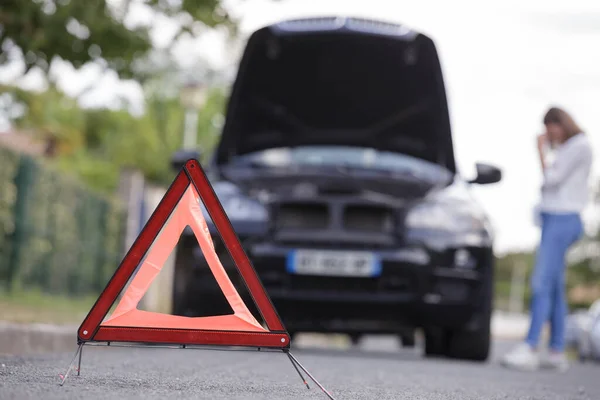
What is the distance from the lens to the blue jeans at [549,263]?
7.88 m

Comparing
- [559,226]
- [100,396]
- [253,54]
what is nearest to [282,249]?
[253,54]

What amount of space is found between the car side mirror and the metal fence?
19.9ft

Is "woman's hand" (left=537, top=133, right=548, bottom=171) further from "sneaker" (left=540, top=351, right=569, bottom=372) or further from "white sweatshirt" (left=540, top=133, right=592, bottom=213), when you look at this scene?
"sneaker" (left=540, top=351, right=569, bottom=372)

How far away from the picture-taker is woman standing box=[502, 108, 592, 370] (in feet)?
25.9

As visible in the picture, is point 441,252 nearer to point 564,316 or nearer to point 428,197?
point 428,197

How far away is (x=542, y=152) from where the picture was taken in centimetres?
828

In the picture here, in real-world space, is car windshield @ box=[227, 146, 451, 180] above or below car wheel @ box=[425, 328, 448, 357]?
above

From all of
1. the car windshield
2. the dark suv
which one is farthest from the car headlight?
the car windshield

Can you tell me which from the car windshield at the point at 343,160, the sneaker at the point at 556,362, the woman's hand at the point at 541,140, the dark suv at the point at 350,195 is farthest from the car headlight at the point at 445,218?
the sneaker at the point at 556,362

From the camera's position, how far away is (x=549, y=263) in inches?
312

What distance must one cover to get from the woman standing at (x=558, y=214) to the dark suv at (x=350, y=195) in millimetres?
707

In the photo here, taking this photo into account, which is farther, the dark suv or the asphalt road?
the dark suv

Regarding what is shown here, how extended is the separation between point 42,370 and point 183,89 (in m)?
15.5

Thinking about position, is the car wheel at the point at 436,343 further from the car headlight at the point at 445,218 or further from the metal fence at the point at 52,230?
the metal fence at the point at 52,230
